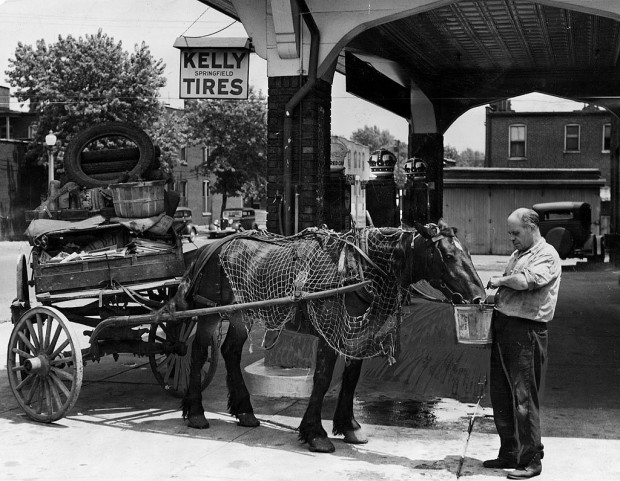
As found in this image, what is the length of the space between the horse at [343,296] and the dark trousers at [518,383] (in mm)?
368

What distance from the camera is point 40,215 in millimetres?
8594

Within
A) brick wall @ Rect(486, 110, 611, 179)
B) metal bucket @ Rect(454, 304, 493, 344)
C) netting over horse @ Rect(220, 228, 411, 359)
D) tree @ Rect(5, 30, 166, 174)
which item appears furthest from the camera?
brick wall @ Rect(486, 110, 611, 179)

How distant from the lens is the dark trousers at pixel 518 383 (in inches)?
247

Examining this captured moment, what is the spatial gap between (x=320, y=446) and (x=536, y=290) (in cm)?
213

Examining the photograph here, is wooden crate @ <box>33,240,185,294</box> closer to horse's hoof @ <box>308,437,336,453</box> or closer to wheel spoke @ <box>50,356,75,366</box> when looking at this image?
wheel spoke @ <box>50,356,75,366</box>

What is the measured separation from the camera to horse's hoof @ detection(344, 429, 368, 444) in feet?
23.7

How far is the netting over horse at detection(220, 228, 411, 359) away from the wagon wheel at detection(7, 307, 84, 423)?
1747 mm

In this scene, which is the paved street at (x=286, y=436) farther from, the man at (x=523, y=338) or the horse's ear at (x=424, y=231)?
the horse's ear at (x=424, y=231)

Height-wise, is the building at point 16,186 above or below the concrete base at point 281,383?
above

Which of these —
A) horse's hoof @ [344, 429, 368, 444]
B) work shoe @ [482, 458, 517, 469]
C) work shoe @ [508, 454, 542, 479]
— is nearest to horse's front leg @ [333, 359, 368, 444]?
horse's hoof @ [344, 429, 368, 444]

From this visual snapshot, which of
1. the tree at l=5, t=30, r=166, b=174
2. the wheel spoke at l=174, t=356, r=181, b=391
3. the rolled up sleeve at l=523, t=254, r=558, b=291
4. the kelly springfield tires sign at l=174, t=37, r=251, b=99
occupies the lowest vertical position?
the wheel spoke at l=174, t=356, r=181, b=391

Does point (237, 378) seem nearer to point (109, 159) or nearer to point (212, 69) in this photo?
point (109, 159)

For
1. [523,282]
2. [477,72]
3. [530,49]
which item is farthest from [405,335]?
[477,72]

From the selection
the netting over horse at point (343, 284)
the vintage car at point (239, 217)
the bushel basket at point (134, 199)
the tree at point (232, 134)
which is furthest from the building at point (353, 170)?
the vintage car at point (239, 217)
